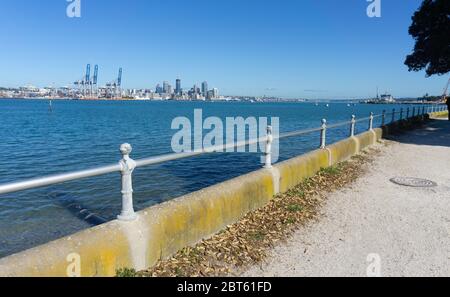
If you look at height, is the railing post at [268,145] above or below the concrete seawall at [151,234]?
above

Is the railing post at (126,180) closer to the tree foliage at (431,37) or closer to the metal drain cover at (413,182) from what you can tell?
the metal drain cover at (413,182)

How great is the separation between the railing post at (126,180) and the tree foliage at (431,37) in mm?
22139

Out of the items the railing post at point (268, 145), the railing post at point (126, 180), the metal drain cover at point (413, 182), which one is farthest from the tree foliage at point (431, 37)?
the railing post at point (126, 180)

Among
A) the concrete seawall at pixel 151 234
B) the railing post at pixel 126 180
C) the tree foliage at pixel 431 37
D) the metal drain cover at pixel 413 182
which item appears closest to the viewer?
the concrete seawall at pixel 151 234

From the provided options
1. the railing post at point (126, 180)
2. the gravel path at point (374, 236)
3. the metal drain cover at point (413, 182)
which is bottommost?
the gravel path at point (374, 236)

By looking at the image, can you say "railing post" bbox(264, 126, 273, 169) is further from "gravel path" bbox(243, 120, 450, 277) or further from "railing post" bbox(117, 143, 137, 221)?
"railing post" bbox(117, 143, 137, 221)

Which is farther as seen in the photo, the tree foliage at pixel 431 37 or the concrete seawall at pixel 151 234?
the tree foliage at pixel 431 37

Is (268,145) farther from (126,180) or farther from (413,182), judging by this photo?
(413,182)

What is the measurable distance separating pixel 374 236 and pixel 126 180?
3752 millimetres

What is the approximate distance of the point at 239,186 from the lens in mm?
5957

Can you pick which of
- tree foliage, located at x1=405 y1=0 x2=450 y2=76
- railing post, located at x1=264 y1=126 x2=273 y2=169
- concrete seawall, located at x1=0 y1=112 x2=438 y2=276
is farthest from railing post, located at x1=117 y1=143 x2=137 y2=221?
tree foliage, located at x1=405 y1=0 x2=450 y2=76

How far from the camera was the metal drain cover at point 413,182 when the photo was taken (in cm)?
855

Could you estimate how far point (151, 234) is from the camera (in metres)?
4.13
